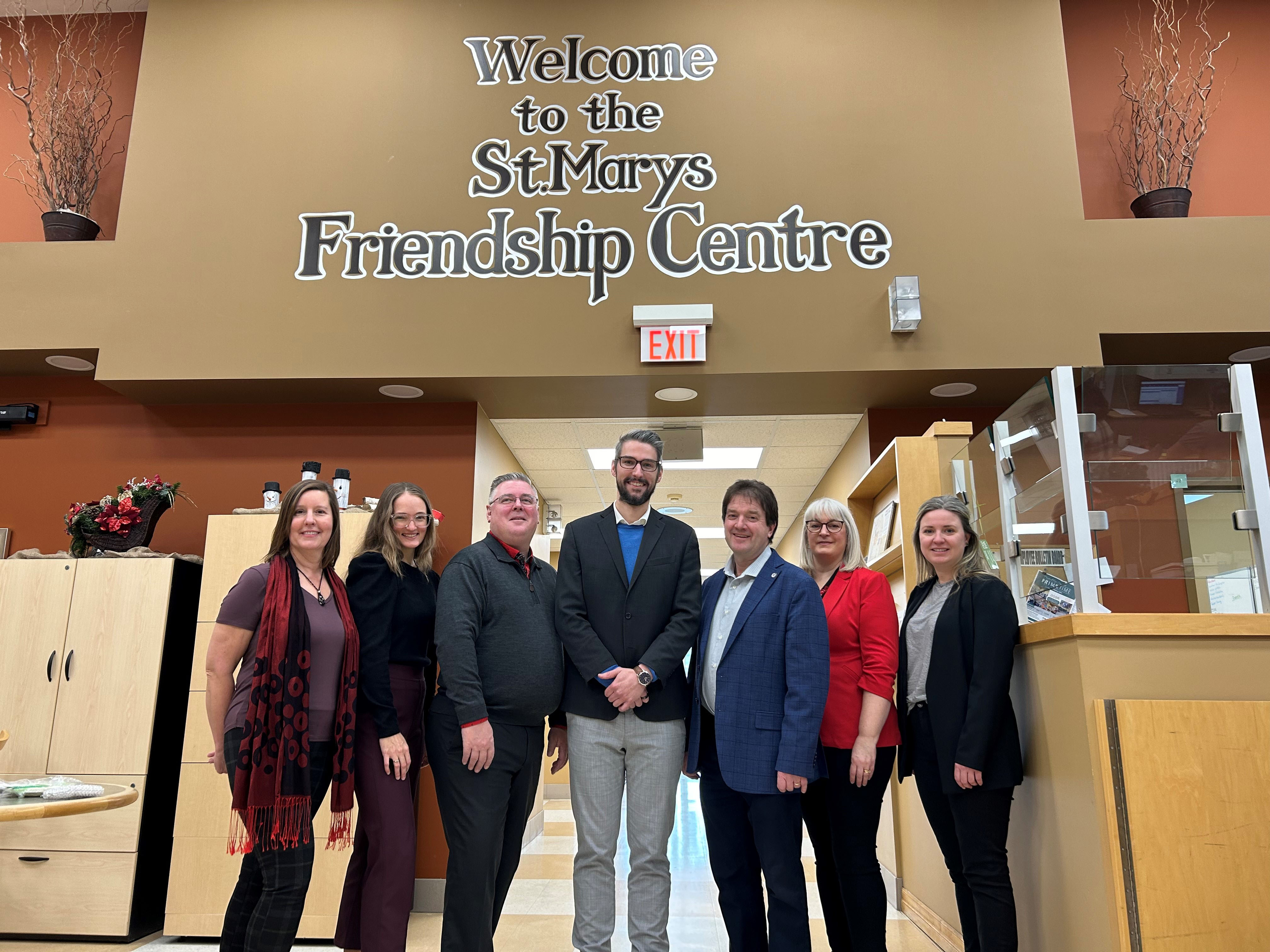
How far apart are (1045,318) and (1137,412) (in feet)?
6.46

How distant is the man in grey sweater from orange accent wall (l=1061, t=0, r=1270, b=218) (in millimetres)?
4172

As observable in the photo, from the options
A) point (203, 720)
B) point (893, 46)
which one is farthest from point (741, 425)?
point (203, 720)

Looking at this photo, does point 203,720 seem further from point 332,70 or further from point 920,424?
point 920,424

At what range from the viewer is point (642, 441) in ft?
9.18

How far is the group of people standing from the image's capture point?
253cm

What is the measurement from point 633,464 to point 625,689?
26.9 inches

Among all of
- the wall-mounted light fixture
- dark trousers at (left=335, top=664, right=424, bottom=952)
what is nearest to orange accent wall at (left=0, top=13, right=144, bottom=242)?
dark trousers at (left=335, top=664, right=424, bottom=952)

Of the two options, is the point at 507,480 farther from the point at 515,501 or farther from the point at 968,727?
the point at 968,727

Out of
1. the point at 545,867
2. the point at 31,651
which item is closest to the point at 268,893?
the point at 31,651

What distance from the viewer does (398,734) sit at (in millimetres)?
2668

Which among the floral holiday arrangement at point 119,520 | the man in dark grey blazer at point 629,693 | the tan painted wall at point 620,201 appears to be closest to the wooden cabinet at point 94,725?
the floral holiday arrangement at point 119,520

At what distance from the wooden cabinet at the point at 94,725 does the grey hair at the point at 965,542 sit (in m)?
3.40

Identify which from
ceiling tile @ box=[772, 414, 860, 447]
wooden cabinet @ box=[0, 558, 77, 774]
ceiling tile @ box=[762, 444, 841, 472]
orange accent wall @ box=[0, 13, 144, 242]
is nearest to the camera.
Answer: wooden cabinet @ box=[0, 558, 77, 774]

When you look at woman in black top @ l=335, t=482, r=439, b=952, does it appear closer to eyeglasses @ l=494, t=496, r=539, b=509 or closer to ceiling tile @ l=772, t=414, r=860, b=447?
eyeglasses @ l=494, t=496, r=539, b=509
